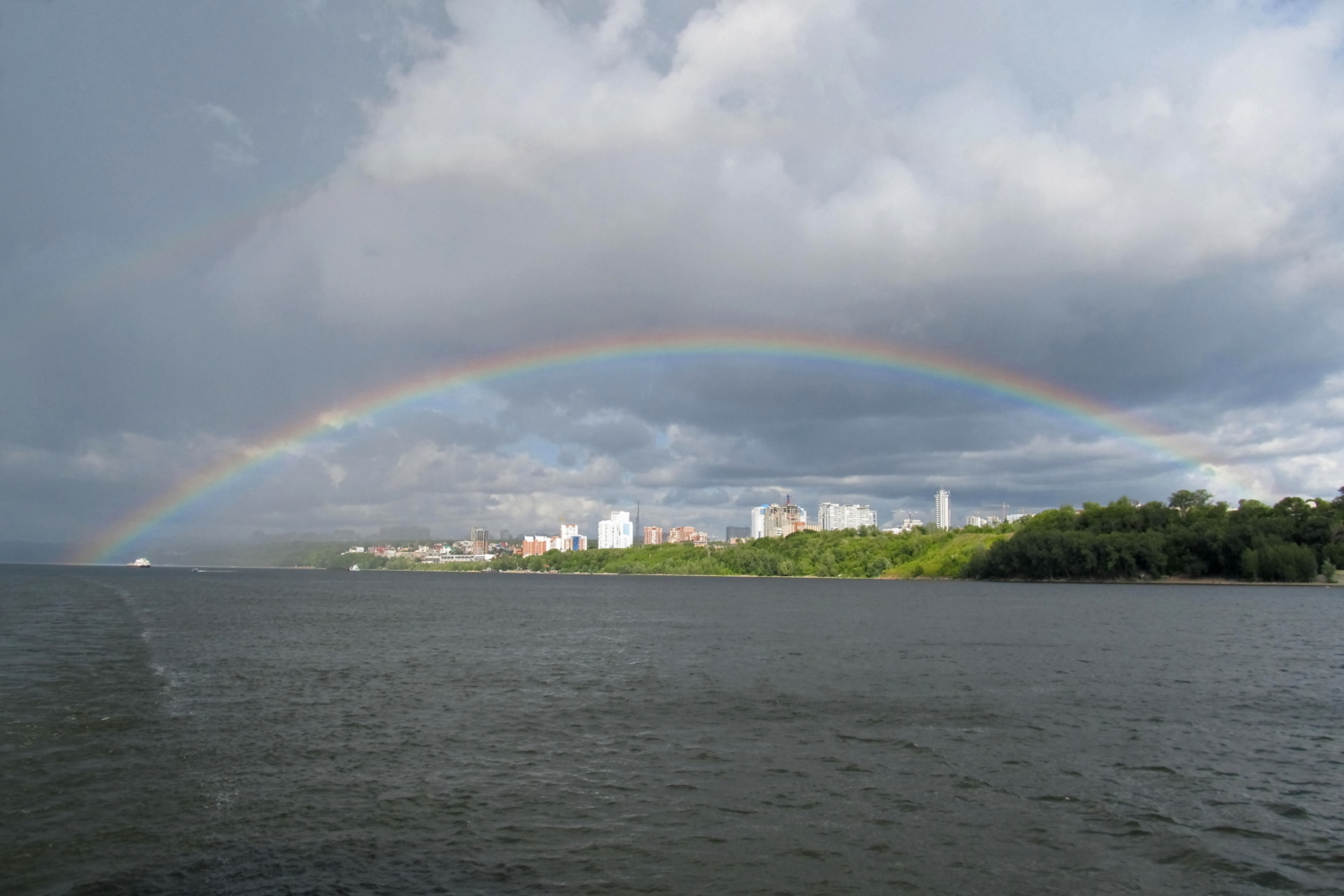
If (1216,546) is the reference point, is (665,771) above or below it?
below

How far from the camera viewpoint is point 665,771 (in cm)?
2259

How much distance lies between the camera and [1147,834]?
59.2 ft

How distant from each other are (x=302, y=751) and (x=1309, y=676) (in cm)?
4591

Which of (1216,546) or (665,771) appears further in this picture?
(1216,546)

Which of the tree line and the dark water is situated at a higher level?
the tree line

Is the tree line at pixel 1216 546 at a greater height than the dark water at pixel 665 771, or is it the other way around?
the tree line at pixel 1216 546

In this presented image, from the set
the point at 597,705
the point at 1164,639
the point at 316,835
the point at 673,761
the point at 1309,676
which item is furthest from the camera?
the point at 1164,639

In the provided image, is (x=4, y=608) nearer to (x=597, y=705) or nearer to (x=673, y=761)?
(x=597, y=705)

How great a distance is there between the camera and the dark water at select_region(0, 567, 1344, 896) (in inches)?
617

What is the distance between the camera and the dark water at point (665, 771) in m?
15.7

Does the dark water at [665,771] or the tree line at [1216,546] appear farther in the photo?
the tree line at [1216,546]

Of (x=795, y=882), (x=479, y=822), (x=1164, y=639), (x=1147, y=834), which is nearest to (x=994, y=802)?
(x=1147, y=834)

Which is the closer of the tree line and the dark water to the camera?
the dark water

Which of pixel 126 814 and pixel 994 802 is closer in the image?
pixel 126 814
